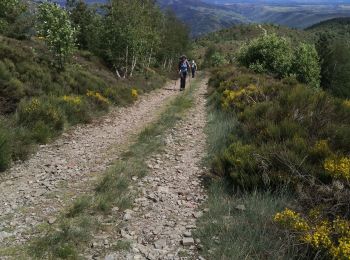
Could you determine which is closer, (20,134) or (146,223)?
(146,223)

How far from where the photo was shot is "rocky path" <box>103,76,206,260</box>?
4.95 metres

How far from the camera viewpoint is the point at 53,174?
7602mm

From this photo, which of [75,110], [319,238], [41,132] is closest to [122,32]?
[75,110]

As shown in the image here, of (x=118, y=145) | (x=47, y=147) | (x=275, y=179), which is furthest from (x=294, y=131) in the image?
(x=47, y=147)

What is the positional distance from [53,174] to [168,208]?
2.94m

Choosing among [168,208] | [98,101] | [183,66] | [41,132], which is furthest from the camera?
[183,66]

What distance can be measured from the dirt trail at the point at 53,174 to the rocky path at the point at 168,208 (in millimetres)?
1320

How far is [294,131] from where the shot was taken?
7.84 meters

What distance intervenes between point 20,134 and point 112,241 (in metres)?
5.27

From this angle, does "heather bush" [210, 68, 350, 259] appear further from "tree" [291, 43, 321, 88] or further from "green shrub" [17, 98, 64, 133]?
"tree" [291, 43, 321, 88]

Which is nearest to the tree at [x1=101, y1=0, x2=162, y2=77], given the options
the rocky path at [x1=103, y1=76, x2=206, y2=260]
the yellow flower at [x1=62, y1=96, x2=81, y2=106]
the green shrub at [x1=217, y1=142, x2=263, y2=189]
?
the yellow flower at [x1=62, y1=96, x2=81, y2=106]

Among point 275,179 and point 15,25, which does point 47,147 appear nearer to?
point 275,179

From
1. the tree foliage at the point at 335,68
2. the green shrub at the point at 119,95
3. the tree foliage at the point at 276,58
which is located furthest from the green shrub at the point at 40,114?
the tree foliage at the point at 335,68

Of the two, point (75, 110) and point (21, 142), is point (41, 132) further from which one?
point (75, 110)
